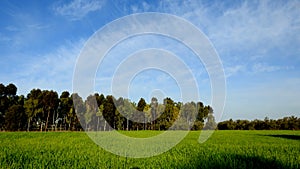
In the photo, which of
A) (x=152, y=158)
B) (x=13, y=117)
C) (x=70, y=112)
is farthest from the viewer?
(x=70, y=112)

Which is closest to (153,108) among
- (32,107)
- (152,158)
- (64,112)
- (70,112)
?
(70,112)

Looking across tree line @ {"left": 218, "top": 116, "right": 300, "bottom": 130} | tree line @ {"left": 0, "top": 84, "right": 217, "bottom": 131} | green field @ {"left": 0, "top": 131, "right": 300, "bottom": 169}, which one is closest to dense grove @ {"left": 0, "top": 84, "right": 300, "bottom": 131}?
tree line @ {"left": 0, "top": 84, "right": 217, "bottom": 131}

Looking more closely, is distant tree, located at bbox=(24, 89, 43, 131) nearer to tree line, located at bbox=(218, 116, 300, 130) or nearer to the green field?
the green field

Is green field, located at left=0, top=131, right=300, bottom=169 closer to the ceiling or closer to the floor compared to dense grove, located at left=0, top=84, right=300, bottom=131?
closer to the floor

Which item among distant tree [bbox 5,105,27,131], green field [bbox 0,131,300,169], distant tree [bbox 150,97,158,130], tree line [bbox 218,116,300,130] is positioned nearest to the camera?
green field [bbox 0,131,300,169]

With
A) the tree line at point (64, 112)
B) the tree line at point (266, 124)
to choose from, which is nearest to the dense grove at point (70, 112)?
the tree line at point (64, 112)

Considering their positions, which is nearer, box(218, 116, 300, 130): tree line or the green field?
the green field

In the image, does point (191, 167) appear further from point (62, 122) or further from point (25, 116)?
point (62, 122)

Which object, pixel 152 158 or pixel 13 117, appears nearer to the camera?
pixel 152 158

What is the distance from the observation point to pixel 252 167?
6.31 meters

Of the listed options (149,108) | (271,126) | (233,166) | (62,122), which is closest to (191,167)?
(233,166)

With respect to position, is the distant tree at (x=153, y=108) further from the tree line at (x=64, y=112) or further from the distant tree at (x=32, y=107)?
the distant tree at (x=32, y=107)

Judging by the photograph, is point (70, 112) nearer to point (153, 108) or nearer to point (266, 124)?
point (153, 108)

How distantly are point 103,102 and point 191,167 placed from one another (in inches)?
3067
